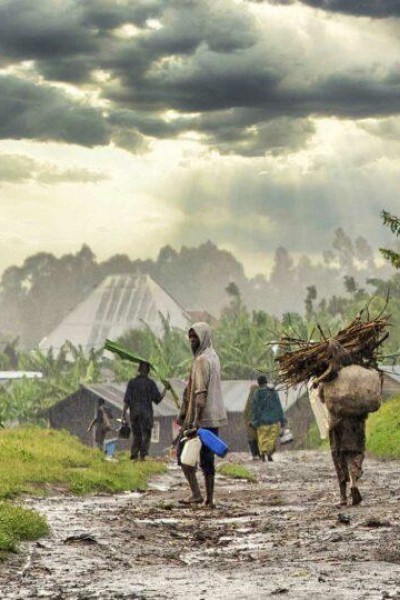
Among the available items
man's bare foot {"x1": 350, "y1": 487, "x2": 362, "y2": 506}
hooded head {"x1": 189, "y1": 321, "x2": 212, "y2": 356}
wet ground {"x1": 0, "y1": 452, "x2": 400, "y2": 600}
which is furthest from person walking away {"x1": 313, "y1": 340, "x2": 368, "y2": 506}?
hooded head {"x1": 189, "y1": 321, "x2": 212, "y2": 356}

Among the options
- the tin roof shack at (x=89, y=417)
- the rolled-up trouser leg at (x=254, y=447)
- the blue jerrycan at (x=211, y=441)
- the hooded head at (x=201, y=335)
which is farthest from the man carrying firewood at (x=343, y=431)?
the tin roof shack at (x=89, y=417)

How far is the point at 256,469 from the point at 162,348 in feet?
168

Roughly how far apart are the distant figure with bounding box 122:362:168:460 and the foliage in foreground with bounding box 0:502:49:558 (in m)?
10.7

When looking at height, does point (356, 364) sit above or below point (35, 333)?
below

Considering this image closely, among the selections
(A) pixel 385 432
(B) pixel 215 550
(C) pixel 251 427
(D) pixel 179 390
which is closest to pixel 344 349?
(B) pixel 215 550

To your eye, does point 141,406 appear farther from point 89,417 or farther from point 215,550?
point 89,417

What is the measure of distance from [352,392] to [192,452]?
1944 mm

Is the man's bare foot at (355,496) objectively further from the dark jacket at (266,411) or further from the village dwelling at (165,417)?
the village dwelling at (165,417)

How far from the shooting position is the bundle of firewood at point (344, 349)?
12.9 m

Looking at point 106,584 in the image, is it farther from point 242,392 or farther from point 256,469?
point 242,392

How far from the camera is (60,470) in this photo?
17.1 m

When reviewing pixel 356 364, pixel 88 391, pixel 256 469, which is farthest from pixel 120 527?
pixel 88 391

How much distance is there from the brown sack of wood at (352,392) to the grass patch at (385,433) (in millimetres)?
13433

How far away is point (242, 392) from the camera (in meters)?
67.0
